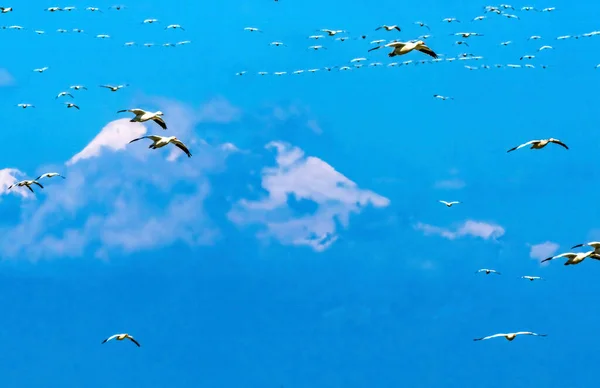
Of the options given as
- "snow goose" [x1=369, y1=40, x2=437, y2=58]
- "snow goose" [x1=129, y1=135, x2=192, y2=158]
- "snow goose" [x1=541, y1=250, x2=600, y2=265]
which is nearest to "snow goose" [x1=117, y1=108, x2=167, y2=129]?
"snow goose" [x1=129, y1=135, x2=192, y2=158]

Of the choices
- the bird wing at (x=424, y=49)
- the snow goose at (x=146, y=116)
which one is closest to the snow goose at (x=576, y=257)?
the bird wing at (x=424, y=49)

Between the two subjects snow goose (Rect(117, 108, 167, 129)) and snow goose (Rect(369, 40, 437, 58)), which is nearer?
snow goose (Rect(369, 40, 437, 58))

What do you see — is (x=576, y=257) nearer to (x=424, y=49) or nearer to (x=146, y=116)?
(x=424, y=49)

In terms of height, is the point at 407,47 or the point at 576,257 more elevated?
the point at 407,47

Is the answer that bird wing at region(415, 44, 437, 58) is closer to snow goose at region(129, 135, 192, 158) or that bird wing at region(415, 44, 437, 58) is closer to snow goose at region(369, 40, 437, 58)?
snow goose at region(369, 40, 437, 58)

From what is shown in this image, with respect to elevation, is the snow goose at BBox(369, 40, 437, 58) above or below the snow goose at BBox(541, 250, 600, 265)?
above

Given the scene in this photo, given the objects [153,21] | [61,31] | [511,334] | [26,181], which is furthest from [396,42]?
[153,21]

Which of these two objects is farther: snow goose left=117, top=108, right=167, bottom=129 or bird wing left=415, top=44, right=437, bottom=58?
snow goose left=117, top=108, right=167, bottom=129

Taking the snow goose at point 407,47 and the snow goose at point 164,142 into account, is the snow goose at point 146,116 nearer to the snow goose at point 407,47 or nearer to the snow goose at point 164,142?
the snow goose at point 164,142

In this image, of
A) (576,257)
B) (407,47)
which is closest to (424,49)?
(407,47)

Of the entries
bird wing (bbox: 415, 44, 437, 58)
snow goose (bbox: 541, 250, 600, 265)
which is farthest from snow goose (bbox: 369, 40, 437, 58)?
snow goose (bbox: 541, 250, 600, 265)

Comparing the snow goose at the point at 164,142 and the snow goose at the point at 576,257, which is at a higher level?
the snow goose at the point at 164,142
